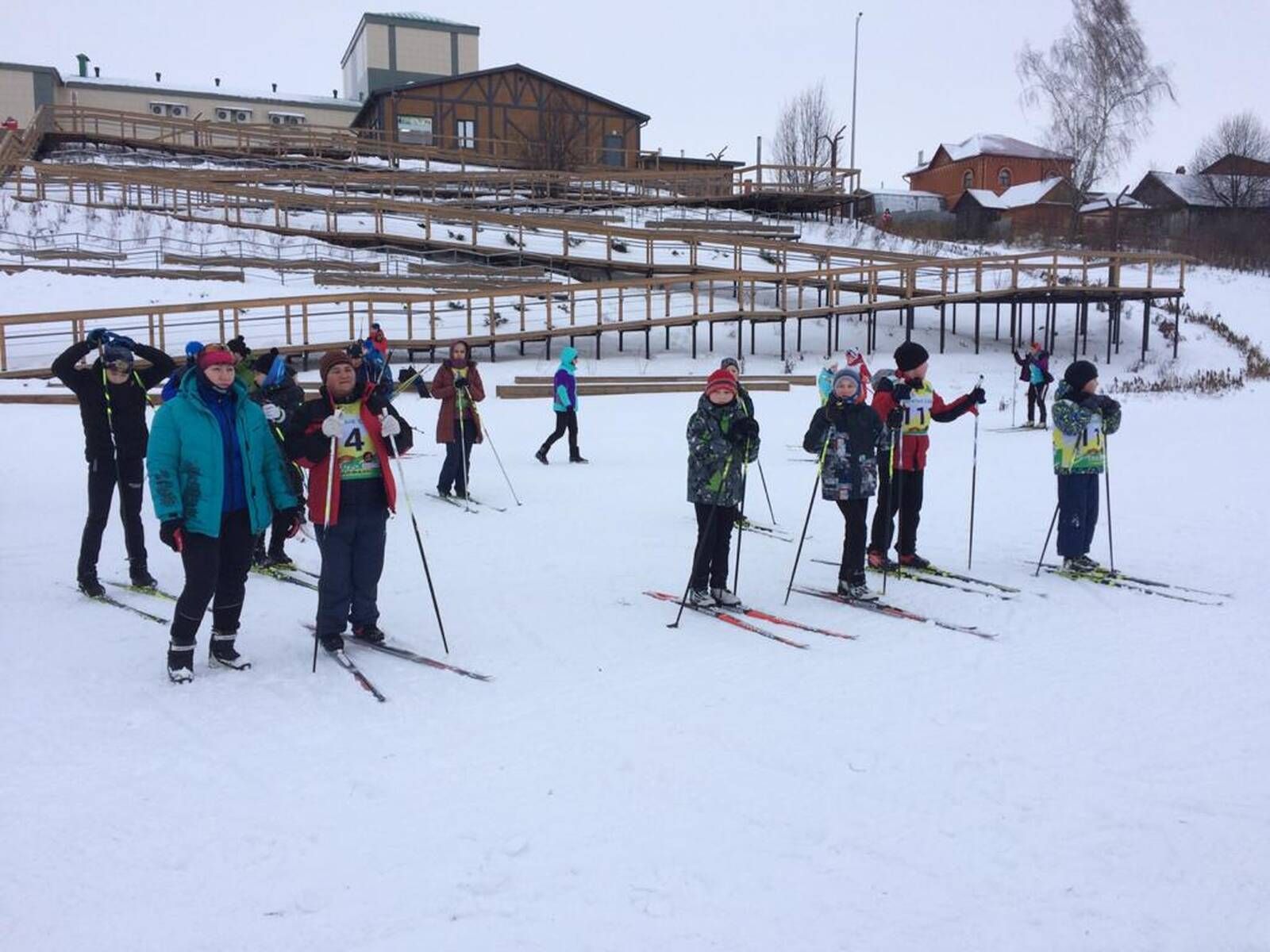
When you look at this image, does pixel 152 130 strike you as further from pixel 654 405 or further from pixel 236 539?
pixel 236 539

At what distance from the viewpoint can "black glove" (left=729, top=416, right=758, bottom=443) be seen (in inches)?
250

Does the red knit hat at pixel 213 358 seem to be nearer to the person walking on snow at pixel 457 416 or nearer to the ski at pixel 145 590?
the ski at pixel 145 590

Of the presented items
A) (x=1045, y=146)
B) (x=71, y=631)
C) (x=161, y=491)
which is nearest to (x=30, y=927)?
(x=161, y=491)

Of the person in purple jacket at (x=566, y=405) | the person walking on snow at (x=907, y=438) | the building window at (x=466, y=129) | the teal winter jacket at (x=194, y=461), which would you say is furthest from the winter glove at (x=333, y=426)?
the building window at (x=466, y=129)

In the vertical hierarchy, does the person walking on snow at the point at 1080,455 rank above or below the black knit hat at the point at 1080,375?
below

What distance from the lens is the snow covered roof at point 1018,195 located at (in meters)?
46.9

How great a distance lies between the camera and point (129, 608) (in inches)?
253

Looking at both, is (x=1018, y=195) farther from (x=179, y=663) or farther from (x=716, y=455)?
(x=179, y=663)

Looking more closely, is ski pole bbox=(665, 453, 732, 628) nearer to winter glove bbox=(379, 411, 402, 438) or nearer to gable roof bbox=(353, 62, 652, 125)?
winter glove bbox=(379, 411, 402, 438)

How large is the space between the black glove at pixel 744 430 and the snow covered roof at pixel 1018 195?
44964 mm

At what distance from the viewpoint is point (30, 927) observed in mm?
3039

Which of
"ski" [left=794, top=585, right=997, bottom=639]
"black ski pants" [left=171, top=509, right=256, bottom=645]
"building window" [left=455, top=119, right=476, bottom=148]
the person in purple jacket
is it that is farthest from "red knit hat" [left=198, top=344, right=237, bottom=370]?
"building window" [left=455, top=119, right=476, bottom=148]

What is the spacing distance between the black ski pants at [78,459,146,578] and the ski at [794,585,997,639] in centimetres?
457

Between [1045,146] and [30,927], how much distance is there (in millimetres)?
40565
